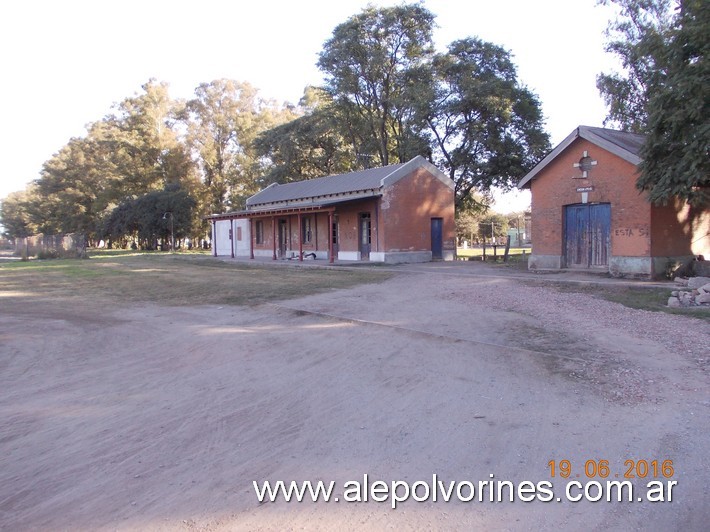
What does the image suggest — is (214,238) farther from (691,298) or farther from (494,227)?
(691,298)

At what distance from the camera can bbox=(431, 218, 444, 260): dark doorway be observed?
30.3m

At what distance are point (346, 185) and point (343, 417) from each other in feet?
87.9

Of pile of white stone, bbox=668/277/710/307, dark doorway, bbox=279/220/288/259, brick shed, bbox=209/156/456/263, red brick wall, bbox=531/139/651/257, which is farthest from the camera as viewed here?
dark doorway, bbox=279/220/288/259

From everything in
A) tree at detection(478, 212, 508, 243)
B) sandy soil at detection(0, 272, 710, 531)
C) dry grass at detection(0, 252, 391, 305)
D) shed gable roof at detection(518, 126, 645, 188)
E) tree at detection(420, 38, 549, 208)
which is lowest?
sandy soil at detection(0, 272, 710, 531)

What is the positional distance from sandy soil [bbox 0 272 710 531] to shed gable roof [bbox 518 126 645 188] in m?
8.82

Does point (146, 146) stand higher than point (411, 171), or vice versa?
point (146, 146)

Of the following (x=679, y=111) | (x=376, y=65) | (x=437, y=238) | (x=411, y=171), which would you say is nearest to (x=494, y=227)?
(x=376, y=65)

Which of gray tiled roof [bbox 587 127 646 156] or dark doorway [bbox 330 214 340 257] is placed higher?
gray tiled roof [bbox 587 127 646 156]

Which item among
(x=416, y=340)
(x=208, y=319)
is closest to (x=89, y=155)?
(x=208, y=319)

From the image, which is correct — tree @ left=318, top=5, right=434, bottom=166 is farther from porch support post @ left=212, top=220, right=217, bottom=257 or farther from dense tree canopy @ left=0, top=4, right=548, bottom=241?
porch support post @ left=212, top=220, right=217, bottom=257

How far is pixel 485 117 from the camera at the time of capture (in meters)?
32.2

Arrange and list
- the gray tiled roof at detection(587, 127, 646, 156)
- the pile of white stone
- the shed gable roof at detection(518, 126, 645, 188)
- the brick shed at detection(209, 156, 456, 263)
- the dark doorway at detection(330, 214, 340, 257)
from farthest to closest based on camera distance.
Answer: the dark doorway at detection(330, 214, 340, 257), the brick shed at detection(209, 156, 456, 263), the gray tiled roof at detection(587, 127, 646, 156), the shed gable roof at detection(518, 126, 645, 188), the pile of white stone

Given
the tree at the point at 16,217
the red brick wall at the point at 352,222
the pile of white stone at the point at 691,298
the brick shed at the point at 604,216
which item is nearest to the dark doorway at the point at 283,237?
the red brick wall at the point at 352,222

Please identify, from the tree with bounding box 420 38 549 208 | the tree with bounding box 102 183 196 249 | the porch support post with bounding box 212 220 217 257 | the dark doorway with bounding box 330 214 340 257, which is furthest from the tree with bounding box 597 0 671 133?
the tree with bounding box 102 183 196 249
